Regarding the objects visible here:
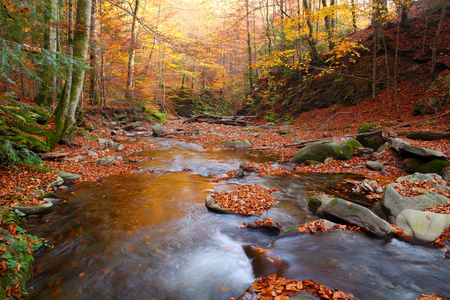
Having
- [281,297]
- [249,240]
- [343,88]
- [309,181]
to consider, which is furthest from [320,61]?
[281,297]

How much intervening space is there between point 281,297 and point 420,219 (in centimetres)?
314

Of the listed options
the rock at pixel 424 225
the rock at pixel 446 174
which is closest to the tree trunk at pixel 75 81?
the rock at pixel 424 225

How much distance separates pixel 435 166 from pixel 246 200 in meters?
5.68

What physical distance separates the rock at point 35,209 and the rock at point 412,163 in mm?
10072

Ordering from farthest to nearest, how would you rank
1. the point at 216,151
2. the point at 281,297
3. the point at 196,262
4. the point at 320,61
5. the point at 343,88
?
1. the point at 320,61
2. the point at 343,88
3. the point at 216,151
4. the point at 196,262
5. the point at 281,297

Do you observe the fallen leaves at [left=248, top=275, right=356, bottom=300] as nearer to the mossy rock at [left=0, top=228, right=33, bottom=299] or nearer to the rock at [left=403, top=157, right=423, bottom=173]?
the mossy rock at [left=0, top=228, right=33, bottom=299]

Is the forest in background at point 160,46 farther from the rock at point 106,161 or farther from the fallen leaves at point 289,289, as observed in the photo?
the fallen leaves at point 289,289

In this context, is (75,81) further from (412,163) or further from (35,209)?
(412,163)

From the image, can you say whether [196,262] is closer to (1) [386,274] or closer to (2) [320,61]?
(1) [386,274]

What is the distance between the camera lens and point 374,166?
7.80 m

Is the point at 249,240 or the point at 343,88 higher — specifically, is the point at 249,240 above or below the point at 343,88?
below

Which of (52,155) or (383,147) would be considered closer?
(52,155)

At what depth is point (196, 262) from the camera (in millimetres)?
3697

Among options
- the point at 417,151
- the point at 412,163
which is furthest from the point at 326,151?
the point at 417,151
